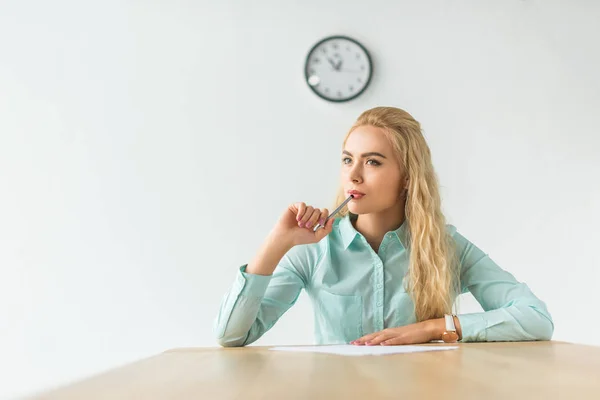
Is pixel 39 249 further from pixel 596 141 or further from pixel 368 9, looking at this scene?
pixel 596 141

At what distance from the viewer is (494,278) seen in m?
1.61

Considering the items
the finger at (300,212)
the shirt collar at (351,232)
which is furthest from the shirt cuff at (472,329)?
the finger at (300,212)

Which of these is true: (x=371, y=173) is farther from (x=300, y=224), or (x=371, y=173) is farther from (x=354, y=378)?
(x=354, y=378)

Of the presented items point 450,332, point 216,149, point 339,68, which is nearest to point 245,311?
point 450,332

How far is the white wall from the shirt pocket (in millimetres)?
1179

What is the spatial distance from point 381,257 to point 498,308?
314 millimetres

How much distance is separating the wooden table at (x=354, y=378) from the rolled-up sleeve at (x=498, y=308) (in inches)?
19.2

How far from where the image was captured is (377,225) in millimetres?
1700

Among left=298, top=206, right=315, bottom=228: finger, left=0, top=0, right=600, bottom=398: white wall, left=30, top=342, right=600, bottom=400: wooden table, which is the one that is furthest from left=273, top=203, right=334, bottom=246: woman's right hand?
left=0, top=0, right=600, bottom=398: white wall

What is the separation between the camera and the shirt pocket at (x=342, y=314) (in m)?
1.62

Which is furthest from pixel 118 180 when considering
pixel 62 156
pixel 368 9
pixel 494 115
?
pixel 494 115

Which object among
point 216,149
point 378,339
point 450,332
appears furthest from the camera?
point 216,149

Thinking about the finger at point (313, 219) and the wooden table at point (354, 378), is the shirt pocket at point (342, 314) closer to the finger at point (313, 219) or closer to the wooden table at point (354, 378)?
the finger at point (313, 219)

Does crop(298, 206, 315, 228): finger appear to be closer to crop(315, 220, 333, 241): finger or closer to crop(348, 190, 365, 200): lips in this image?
crop(315, 220, 333, 241): finger
